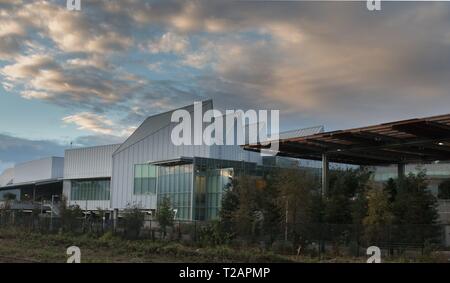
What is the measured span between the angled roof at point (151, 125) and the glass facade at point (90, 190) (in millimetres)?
9871

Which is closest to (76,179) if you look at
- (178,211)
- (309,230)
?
(178,211)

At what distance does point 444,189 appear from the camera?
192 ft

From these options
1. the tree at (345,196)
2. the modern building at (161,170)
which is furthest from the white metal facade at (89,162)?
the tree at (345,196)

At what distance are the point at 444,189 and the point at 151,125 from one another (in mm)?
37537

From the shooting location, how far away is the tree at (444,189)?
5725cm

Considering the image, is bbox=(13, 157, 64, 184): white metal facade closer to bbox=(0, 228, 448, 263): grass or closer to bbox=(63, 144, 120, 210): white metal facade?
bbox=(63, 144, 120, 210): white metal facade

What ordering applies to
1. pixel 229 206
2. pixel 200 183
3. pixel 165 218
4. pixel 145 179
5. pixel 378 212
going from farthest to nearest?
1. pixel 145 179
2. pixel 200 183
3. pixel 165 218
4. pixel 229 206
5. pixel 378 212

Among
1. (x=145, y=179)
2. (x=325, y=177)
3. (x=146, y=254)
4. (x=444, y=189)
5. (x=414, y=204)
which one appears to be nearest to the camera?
(x=146, y=254)

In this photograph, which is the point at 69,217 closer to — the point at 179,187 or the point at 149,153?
the point at 179,187

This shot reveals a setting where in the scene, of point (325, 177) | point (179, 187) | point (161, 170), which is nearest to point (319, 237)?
point (325, 177)

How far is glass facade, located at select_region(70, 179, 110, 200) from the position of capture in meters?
89.2

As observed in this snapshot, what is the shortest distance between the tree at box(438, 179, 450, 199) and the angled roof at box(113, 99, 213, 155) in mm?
28022

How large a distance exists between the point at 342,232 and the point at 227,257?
675cm

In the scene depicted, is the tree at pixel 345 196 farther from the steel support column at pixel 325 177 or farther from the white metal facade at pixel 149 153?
the white metal facade at pixel 149 153
